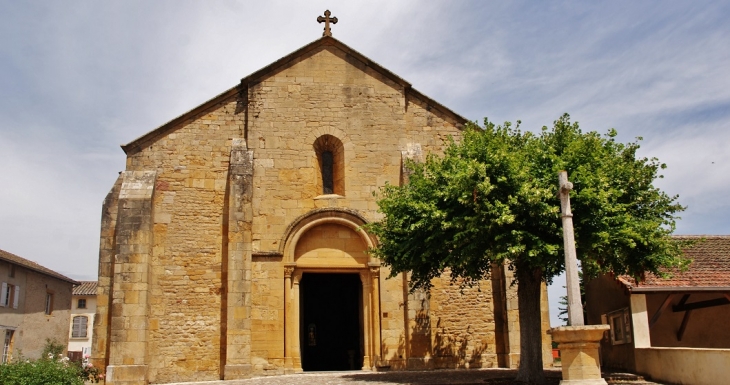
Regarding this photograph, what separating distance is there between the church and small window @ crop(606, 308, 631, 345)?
1.96 meters

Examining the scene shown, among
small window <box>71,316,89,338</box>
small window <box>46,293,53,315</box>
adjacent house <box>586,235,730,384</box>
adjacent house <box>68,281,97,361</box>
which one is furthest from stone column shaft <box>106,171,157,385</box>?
small window <box>71,316,89,338</box>

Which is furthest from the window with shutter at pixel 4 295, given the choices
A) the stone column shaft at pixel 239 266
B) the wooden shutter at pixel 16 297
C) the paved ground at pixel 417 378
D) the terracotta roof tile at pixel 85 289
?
the paved ground at pixel 417 378

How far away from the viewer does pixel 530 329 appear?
1427 centimetres

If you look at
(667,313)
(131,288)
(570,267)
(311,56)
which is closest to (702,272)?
(667,313)

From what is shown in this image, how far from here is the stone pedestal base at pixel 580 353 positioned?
33.4 ft

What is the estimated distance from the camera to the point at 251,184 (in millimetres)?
18078

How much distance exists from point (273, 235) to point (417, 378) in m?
5.70

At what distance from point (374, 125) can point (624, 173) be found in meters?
7.78

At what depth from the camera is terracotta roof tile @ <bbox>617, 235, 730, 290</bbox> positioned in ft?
54.6

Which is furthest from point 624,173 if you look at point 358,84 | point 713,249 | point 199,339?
point 199,339

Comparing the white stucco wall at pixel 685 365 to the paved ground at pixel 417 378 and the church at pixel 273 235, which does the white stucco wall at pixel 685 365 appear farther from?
the church at pixel 273 235

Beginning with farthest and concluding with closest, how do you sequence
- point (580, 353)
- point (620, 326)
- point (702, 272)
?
point (620, 326), point (702, 272), point (580, 353)

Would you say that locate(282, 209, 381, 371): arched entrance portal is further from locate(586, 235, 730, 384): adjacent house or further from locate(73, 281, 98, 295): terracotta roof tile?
locate(73, 281, 98, 295): terracotta roof tile

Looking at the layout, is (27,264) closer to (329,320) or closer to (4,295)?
(4,295)
